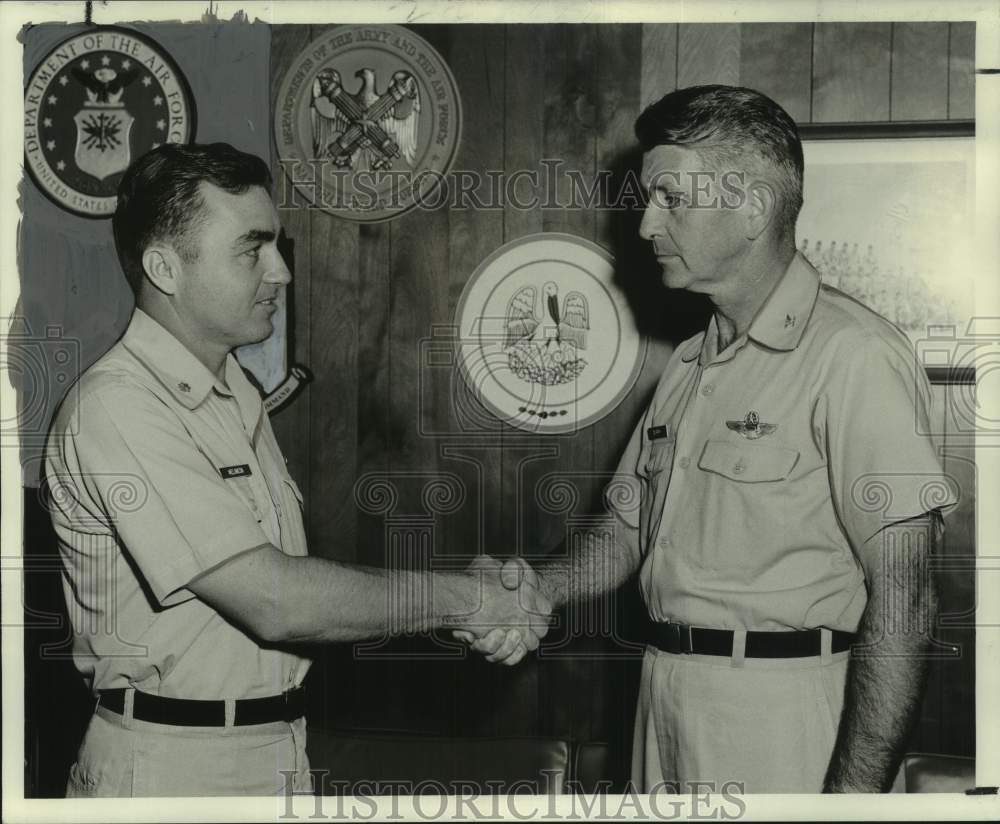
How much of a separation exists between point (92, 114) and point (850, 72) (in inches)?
60.1

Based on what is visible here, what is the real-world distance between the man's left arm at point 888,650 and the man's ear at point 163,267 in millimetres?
1384

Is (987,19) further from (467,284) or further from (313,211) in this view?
(313,211)

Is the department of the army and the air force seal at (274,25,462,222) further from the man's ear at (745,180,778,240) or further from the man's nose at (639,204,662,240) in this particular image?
the man's ear at (745,180,778,240)

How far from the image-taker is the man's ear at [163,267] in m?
2.12

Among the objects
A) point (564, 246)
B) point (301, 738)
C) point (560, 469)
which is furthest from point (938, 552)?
point (301, 738)

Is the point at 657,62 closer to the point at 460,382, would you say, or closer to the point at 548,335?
the point at 548,335

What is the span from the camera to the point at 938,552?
2.06 m

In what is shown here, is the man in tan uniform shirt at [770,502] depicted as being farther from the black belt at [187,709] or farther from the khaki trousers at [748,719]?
the black belt at [187,709]

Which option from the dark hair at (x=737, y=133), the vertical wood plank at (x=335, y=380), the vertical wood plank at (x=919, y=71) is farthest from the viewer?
the vertical wood plank at (x=335, y=380)

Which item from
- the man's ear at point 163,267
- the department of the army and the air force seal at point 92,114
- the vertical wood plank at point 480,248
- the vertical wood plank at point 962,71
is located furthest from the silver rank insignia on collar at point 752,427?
the department of the army and the air force seal at point 92,114

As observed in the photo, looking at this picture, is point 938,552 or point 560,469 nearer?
point 938,552

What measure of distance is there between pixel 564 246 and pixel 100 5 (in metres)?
1.04

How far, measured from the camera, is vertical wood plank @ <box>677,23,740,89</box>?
7.18 ft

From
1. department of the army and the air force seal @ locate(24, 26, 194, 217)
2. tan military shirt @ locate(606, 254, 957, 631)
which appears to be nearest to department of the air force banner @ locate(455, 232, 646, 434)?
tan military shirt @ locate(606, 254, 957, 631)
